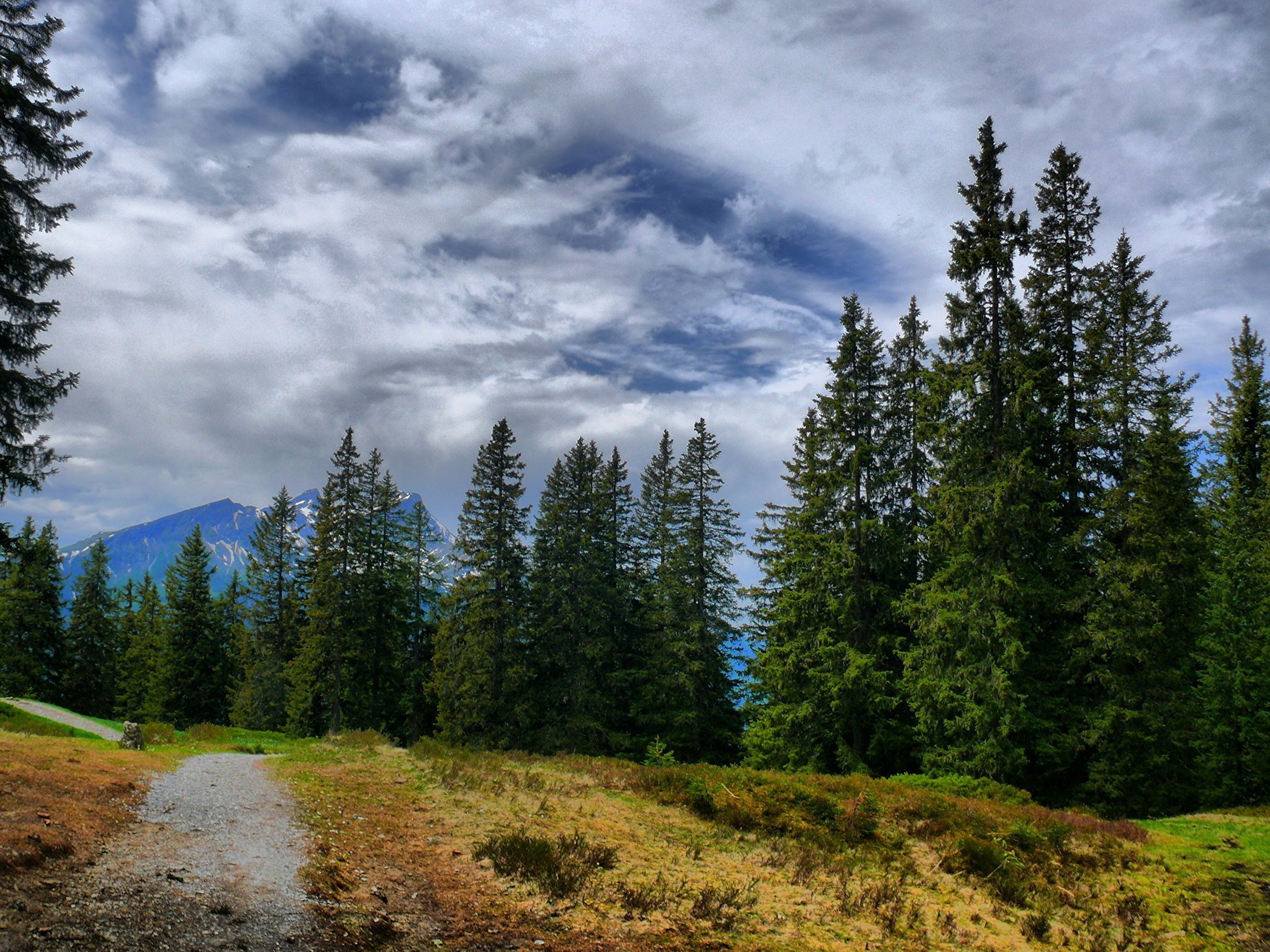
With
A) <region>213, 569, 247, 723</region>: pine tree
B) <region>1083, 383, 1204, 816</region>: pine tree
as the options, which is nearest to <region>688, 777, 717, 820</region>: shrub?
<region>1083, 383, 1204, 816</region>: pine tree

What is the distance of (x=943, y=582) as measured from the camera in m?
22.9

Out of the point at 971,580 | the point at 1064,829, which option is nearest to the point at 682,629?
the point at 971,580

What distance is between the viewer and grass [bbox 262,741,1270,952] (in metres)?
8.04

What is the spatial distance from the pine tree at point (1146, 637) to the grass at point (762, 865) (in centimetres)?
464

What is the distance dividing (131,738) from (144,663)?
4379cm

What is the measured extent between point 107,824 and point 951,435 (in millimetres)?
23515

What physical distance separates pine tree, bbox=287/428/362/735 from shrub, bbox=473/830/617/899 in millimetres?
35141

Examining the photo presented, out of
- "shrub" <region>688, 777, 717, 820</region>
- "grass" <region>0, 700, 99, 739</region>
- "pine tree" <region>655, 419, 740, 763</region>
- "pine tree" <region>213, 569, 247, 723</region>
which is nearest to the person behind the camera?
"shrub" <region>688, 777, 717, 820</region>

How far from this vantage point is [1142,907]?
9812 mm

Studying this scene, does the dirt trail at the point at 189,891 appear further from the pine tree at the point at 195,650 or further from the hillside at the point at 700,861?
the pine tree at the point at 195,650

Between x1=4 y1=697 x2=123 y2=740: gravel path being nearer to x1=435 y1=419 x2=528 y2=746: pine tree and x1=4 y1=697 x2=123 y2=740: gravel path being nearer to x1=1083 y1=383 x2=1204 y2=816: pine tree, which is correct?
x1=435 y1=419 x2=528 y2=746: pine tree

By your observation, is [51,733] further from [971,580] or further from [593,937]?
[971,580]

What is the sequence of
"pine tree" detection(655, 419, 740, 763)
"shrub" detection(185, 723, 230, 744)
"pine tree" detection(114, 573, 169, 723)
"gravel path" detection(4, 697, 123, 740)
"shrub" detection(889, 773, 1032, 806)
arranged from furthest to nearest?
"pine tree" detection(114, 573, 169, 723)
"pine tree" detection(655, 419, 740, 763)
"shrub" detection(185, 723, 230, 744)
"gravel path" detection(4, 697, 123, 740)
"shrub" detection(889, 773, 1032, 806)

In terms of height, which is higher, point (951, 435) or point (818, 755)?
point (951, 435)
